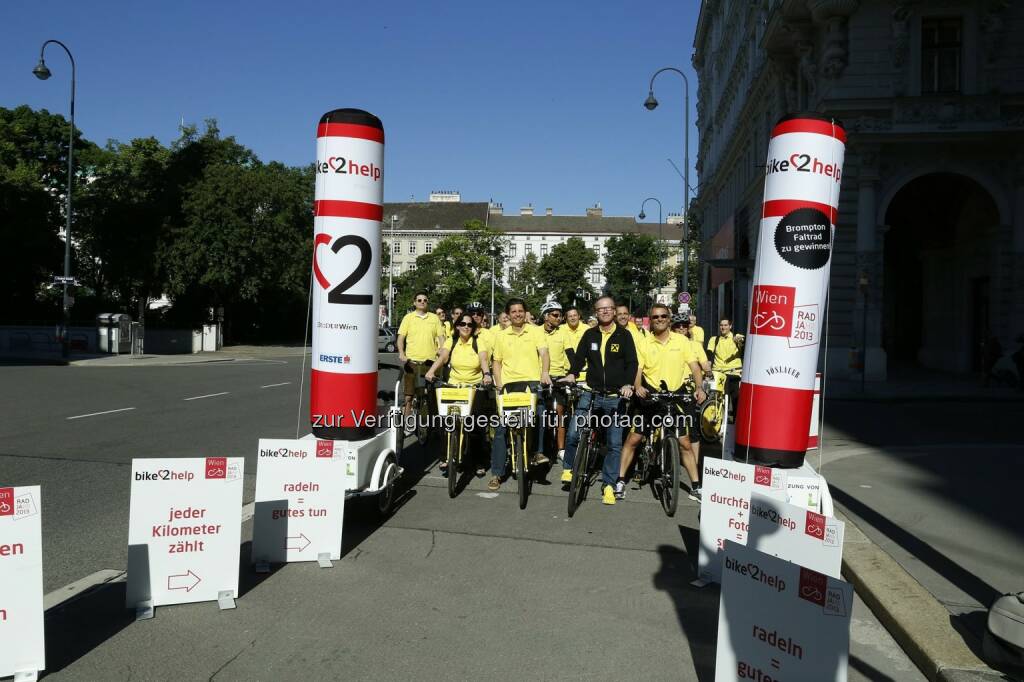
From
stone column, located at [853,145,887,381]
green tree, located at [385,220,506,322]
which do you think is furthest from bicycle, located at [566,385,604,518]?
green tree, located at [385,220,506,322]

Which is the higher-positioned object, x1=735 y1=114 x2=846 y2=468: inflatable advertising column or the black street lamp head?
the black street lamp head

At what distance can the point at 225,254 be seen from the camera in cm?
4472

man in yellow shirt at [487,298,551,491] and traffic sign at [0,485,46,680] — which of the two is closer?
traffic sign at [0,485,46,680]

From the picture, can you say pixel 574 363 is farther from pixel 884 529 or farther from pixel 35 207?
pixel 35 207

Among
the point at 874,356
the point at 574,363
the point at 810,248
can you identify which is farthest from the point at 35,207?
the point at 810,248

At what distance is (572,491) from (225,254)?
40.5m

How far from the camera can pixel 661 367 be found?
831 cm

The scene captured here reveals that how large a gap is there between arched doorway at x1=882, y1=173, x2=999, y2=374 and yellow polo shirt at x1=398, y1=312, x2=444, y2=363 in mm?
20130

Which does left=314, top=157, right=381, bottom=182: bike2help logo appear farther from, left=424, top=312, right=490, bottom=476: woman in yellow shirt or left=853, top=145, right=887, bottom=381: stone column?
left=853, top=145, right=887, bottom=381: stone column

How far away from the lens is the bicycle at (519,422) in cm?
794

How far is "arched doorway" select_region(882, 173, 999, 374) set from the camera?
27859 millimetres

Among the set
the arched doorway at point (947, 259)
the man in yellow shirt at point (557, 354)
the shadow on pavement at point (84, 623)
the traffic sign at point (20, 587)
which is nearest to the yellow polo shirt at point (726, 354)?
the man in yellow shirt at point (557, 354)

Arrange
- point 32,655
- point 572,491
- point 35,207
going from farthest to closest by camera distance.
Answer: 1. point 35,207
2. point 572,491
3. point 32,655

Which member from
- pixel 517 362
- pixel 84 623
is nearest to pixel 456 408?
pixel 517 362
